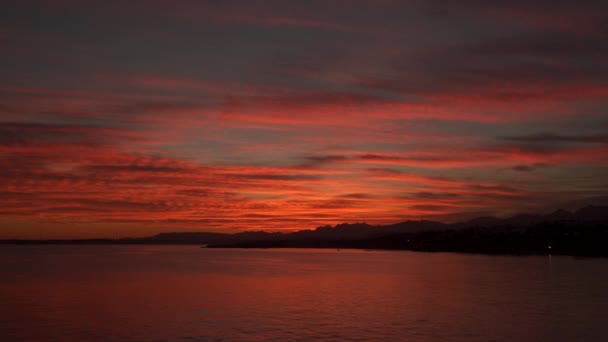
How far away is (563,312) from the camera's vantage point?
51500 millimetres

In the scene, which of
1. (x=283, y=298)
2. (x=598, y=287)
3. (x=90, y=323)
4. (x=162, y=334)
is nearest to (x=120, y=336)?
(x=162, y=334)

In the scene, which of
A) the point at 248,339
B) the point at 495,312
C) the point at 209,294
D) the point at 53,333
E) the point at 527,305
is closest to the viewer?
the point at 248,339

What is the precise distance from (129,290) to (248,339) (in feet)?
129

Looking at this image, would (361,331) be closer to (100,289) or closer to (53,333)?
(53,333)

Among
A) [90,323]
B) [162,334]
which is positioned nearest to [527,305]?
[162,334]

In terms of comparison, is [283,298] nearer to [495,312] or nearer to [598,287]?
[495,312]

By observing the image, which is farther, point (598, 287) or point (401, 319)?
point (598, 287)

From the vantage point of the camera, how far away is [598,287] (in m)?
75.6

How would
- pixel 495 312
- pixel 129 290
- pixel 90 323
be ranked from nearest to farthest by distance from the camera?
1. pixel 90 323
2. pixel 495 312
3. pixel 129 290

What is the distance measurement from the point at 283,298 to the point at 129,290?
20829 millimetres

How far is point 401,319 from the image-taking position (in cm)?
4731

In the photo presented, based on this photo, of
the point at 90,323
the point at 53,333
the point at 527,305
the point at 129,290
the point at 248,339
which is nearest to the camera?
the point at 248,339

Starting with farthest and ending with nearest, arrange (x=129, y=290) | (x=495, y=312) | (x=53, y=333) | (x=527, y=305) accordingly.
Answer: (x=129, y=290)
(x=527, y=305)
(x=495, y=312)
(x=53, y=333)

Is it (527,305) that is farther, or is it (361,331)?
(527,305)
